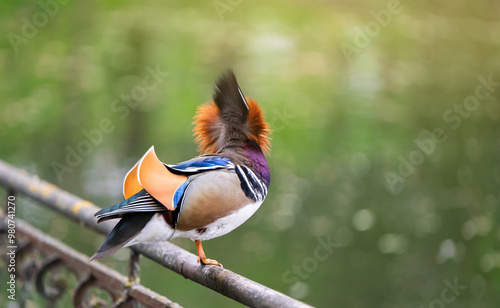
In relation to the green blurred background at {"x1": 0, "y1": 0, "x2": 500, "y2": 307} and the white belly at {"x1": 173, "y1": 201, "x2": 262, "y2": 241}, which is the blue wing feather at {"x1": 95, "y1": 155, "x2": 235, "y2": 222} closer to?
the white belly at {"x1": 173, "y1": 201, "x2": 262, "y2": 241}

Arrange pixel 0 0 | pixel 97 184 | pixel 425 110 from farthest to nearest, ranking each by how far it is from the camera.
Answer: pixel 425 110, pixel 97 184, pixel 0 0

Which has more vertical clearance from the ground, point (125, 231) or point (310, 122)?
point (125, 231)

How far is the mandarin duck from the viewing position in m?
0.68

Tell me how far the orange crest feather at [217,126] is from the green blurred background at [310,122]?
2090 millimetres

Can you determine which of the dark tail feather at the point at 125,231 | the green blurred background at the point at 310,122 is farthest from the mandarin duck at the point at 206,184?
the green blurred background at the point at 310,122

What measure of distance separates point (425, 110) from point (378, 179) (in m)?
0.64

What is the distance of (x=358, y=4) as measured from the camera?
345cm

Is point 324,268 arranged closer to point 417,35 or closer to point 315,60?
point 315,60

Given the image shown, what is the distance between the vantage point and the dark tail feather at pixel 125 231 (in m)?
0.67

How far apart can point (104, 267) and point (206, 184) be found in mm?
383

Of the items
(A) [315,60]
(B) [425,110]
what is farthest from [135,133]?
(B) [425,110]

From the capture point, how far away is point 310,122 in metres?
3.53

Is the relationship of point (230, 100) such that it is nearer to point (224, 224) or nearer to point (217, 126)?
point (217, 126)

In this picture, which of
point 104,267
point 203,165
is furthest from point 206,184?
point 104,267
